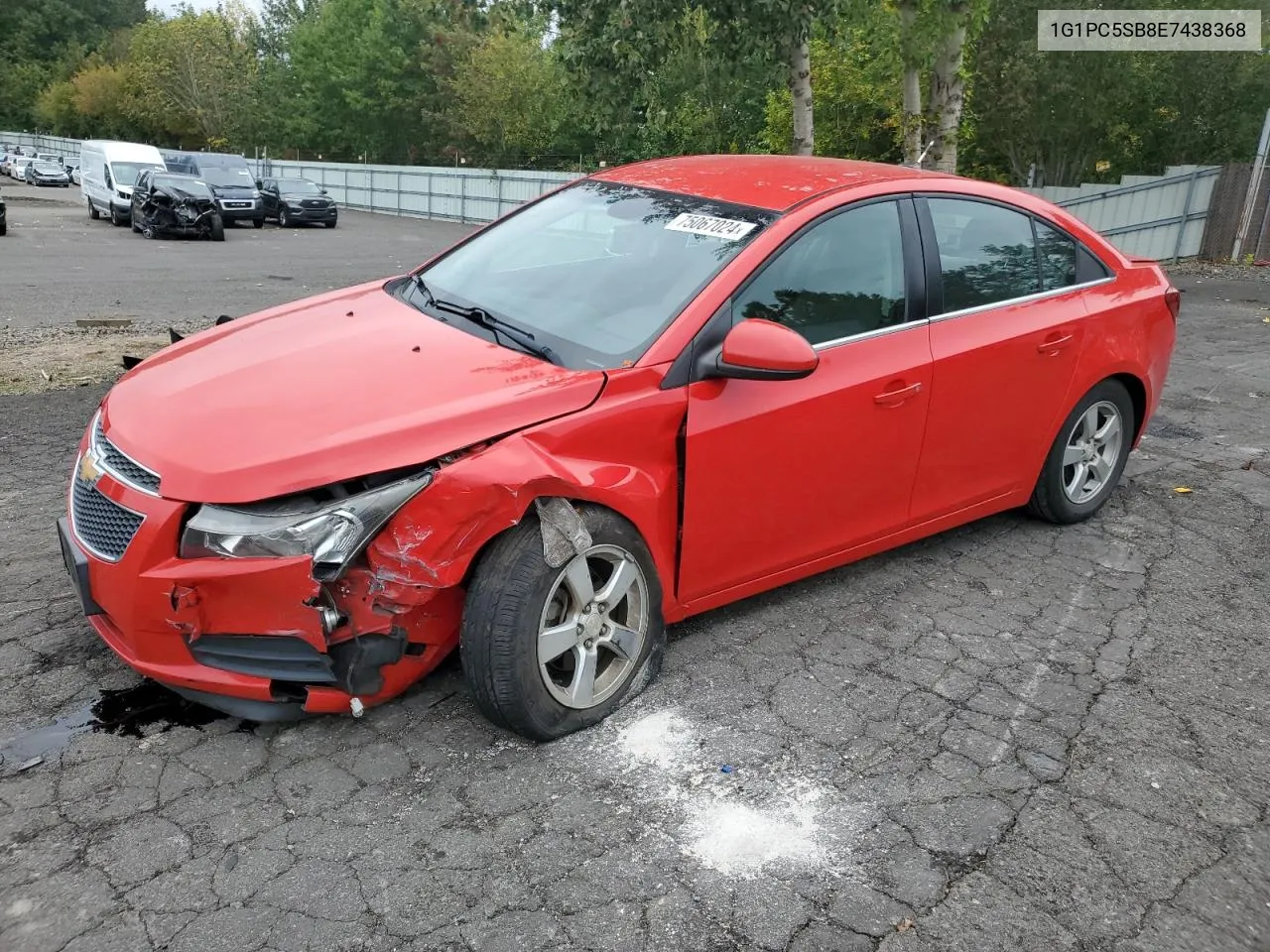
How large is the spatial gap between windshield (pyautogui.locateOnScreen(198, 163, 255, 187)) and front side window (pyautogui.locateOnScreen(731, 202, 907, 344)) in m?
26.5

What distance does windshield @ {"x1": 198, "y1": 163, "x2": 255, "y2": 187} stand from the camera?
2666cm

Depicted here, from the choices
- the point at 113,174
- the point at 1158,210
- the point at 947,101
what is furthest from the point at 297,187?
the point at 1158,210

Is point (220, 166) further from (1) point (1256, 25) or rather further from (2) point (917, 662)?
(2) point (917, 662)

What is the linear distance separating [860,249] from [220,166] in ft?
89.7

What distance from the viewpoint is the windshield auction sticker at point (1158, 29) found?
20.1 metres

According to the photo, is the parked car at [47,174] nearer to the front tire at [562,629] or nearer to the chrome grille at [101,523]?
the chrome grille at [101,523]

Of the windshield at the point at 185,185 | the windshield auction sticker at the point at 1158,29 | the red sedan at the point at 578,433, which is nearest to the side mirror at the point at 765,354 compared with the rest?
the red sedan at the point at 578,433

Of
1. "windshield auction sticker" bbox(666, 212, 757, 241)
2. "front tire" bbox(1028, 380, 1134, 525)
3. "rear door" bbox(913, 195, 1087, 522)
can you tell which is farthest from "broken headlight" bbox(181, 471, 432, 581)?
"front tire" bbox(1028, 380, 1134, 525)

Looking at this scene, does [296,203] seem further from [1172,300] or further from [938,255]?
[938,255]

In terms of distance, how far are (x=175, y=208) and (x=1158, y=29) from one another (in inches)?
813

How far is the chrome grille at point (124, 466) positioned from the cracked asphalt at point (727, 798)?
0.77 m

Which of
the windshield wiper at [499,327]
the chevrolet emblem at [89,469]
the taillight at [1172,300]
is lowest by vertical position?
the chevrolet emblem at [89,469]

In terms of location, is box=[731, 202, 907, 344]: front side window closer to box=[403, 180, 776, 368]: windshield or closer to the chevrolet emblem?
box=[403, 180, 776, 368]: windshield

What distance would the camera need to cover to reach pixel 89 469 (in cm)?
309
